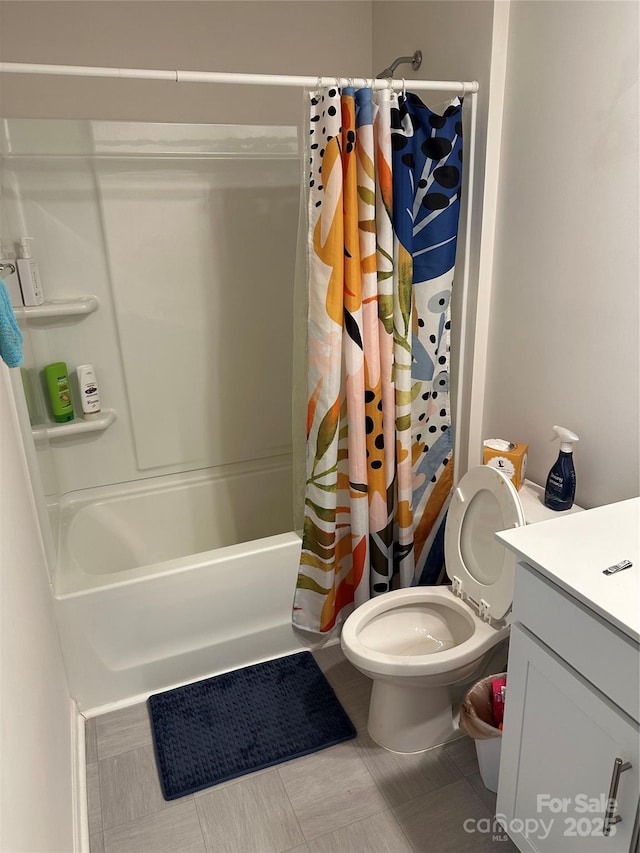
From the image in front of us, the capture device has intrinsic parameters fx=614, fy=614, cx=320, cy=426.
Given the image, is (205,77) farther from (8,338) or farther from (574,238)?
(574,238)

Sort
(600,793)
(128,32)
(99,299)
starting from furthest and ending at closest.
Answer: (99,299), (128,32), (600,793)

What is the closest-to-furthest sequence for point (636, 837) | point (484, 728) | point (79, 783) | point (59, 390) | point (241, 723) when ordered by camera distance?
point (636, 837)
point (484, 728)
point (79, 783)
point (241, 723)
point (59, 390)

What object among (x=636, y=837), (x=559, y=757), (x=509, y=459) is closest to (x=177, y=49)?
(x=509, y=459)

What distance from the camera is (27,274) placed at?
2121 mm

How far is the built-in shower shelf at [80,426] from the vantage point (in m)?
2.33

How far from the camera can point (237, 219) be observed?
245cm

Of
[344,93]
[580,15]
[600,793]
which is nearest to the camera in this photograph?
[600,793]

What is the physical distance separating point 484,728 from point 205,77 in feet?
5.93

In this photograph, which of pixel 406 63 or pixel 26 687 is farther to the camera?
pixel 406 63

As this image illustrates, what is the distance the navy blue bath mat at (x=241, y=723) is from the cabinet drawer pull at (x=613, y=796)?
0.90 metres

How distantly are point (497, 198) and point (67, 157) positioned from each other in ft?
4.87

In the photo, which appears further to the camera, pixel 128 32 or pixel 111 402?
pixel 111 402

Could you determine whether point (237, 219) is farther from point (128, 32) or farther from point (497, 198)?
point (497, 198)

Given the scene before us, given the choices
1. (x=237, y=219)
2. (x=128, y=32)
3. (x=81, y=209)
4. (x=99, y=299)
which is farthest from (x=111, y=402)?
(x=128, y=32)
